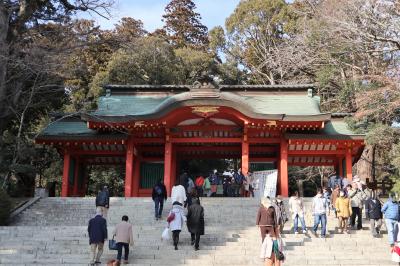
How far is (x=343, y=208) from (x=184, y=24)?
34.2 metres

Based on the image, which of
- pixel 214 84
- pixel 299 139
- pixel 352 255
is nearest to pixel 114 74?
pixel 214 84

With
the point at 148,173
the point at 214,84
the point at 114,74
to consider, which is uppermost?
the point at 114,74

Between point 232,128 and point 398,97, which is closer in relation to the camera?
point 398,97

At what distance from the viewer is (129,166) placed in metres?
20.5

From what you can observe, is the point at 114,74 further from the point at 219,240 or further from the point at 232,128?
the point at 219,240

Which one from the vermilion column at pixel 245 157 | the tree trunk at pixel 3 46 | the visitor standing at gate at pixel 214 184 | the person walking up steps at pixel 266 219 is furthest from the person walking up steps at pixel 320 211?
the tree trunk at pixel 3 46

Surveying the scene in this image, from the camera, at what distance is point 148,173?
23062 mm

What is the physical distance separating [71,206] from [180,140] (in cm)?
549

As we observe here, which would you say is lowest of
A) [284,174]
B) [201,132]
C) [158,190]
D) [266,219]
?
[266,219]

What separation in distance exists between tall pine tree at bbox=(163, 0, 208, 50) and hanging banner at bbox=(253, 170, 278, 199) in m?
26.4

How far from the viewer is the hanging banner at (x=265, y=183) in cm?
1809

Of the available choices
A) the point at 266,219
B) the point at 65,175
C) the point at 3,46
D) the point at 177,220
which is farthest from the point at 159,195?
the point at 3,46

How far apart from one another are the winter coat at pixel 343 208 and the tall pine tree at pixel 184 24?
31942 millimetres

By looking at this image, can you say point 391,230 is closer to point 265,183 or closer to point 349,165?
point 265,183
